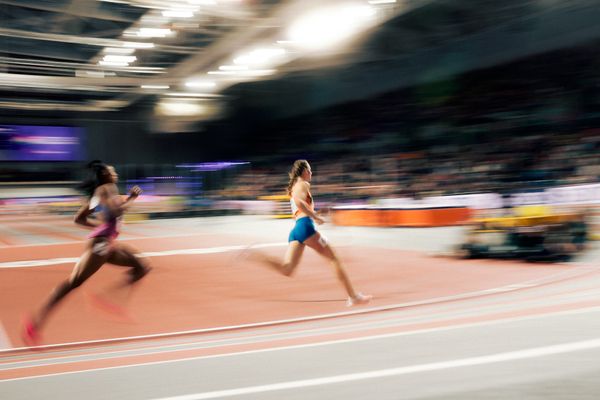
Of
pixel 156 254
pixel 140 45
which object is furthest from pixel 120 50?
pixel 156 254

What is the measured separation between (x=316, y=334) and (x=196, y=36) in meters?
30.1

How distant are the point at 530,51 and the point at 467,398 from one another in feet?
88.6

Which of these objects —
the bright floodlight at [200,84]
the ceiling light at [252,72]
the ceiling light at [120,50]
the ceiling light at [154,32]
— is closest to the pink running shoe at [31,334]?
the ceiling light at [154,32]

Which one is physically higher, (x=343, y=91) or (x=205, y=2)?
(x=205, y=2)

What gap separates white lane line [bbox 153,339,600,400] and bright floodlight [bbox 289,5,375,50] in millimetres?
24760

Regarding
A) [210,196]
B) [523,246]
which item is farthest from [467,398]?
[210,196]

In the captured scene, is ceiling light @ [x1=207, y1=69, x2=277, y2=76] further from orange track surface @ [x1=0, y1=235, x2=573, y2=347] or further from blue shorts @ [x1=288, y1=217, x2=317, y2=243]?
blue shorts @ [x1=288, y1=217, x2=317, y2=243]

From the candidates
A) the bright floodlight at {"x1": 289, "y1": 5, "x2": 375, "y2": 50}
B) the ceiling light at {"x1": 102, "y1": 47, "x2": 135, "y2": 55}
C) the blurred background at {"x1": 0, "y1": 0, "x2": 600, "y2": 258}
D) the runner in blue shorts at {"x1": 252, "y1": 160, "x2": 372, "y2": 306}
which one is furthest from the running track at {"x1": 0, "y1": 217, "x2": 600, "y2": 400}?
the ceiling light at {"x1": 102, "y1": 47, "x2": 135, "y2": 55}

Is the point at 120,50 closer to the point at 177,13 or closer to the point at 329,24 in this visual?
the point at 177,13

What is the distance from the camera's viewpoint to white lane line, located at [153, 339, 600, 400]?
4359mm

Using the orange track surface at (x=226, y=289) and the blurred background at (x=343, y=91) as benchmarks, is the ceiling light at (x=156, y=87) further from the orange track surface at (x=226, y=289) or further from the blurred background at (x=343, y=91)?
the orange track surface at (x=226, y=289)

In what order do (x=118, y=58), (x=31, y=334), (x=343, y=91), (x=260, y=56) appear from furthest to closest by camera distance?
(x=343, y=91) < (x=118, y=58) < (x=260, y=56) < (x=31, y=334)

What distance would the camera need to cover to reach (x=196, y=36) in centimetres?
3419

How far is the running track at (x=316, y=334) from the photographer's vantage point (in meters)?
4.48
